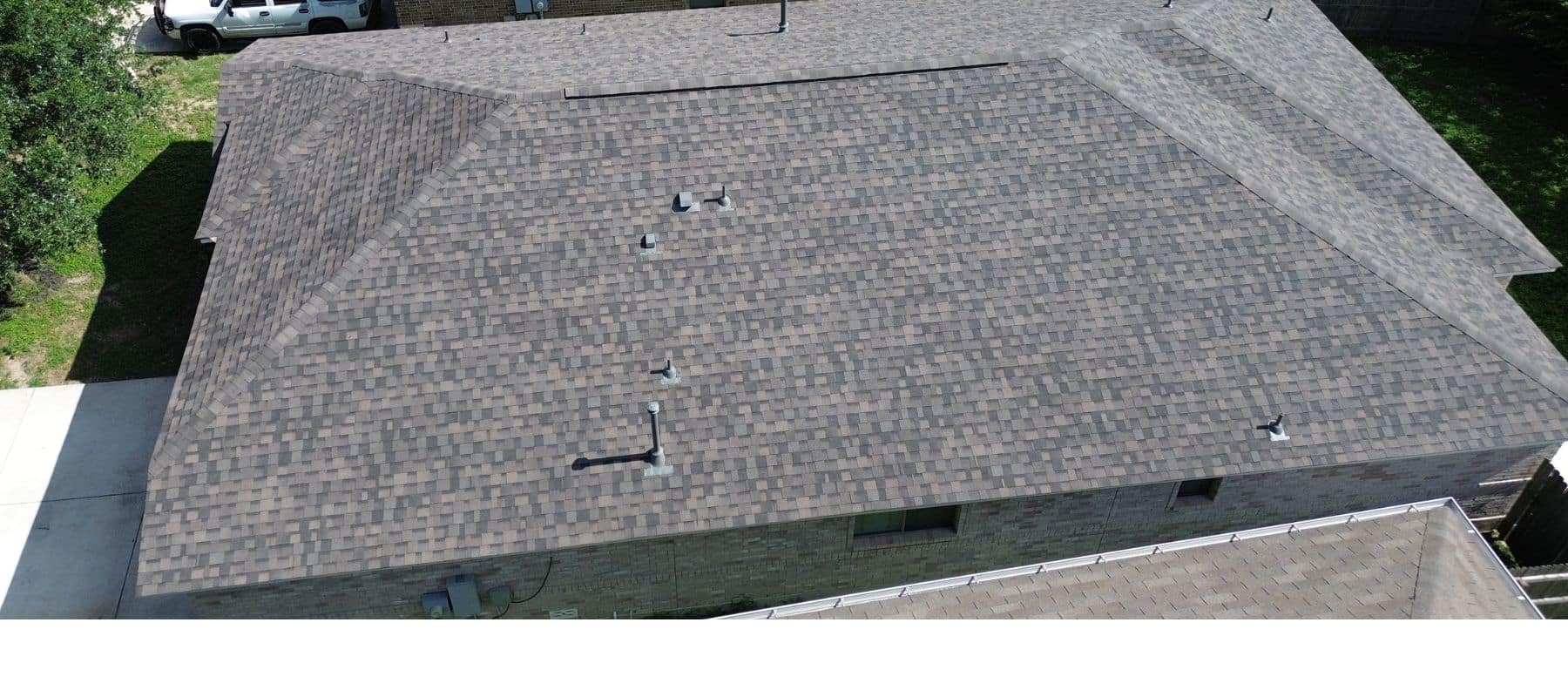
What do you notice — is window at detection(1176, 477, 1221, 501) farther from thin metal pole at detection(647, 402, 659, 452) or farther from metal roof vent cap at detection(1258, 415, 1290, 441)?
thin metal pole at detection(647, 402, 659, 452)

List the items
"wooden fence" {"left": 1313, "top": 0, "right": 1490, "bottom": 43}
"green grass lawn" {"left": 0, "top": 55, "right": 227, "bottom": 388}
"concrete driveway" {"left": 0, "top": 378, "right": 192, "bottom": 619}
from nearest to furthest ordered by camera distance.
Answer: "concrete driveway" {"left": 0, "top": 378, "right": 192, "bottom": 619} → "green grass lawn" {"left": 0, "top": 55, "right": 227, "bottom": 388} → "wooden fence" {"left": 1313, "top": 0, "right": 1490, "bottom": 43}

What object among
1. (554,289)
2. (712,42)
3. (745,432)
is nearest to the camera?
(745,432)

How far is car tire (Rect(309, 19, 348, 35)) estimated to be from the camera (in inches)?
1270

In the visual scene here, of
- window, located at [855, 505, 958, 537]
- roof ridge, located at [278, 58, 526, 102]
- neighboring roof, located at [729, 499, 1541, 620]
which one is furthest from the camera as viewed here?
roof ridge, located at [278, 58, 526, 102]

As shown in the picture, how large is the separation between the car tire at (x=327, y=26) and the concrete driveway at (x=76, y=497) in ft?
45.5

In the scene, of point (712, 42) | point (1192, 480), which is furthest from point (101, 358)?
point (1192, 480)

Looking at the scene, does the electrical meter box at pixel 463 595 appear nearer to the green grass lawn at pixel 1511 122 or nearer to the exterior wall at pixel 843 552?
the exterior wall at pixel 843 552

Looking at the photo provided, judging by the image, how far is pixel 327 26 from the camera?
32438 mm

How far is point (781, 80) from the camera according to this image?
1880 centimetres

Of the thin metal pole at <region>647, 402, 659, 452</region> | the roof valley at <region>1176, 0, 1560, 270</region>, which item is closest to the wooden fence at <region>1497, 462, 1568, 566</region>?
the roof valley at <region>1176, 0, 1560, 270</region>

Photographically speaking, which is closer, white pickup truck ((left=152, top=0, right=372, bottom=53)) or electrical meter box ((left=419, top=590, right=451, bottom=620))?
electrical meter box ((left=419, top=590, right=451, bottom=620))

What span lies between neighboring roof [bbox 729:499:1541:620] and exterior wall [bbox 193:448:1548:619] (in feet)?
2.10

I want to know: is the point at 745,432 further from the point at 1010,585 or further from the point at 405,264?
the point at 405,264

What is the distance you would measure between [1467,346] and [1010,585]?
7965 mm
